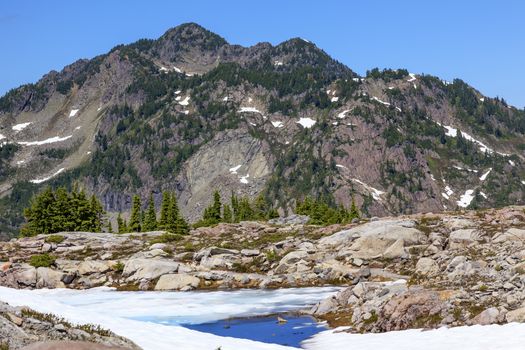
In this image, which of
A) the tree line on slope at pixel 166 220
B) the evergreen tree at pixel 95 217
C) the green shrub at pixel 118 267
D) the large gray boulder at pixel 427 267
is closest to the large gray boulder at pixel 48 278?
the green shrub at pixel 118 267

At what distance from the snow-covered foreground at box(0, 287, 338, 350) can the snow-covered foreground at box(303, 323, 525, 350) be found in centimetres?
478

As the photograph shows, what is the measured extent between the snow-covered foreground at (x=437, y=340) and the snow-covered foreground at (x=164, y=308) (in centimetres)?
478

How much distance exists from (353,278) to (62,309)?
108ft

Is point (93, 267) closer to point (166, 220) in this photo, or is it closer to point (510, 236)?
point (510, 236)

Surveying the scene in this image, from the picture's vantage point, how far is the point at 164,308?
43.7 meters

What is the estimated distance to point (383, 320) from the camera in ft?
102

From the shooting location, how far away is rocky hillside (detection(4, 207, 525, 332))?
3080cm

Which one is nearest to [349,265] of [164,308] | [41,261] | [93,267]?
[164,308]

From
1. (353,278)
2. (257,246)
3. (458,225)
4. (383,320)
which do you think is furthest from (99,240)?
(383,320)

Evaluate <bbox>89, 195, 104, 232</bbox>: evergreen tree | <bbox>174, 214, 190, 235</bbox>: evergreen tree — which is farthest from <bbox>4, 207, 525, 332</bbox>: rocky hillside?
<bbox>89, 195, 104, 232</bbox>: evergreen tree

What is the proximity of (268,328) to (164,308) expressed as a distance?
36.9 ft

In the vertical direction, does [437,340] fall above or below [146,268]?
below

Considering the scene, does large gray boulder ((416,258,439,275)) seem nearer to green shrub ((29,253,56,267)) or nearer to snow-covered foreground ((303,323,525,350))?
snow-covered foreground ((303,323,525,350))

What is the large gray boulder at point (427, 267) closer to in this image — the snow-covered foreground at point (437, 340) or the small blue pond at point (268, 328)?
the small blue pond at point (268, 328)
